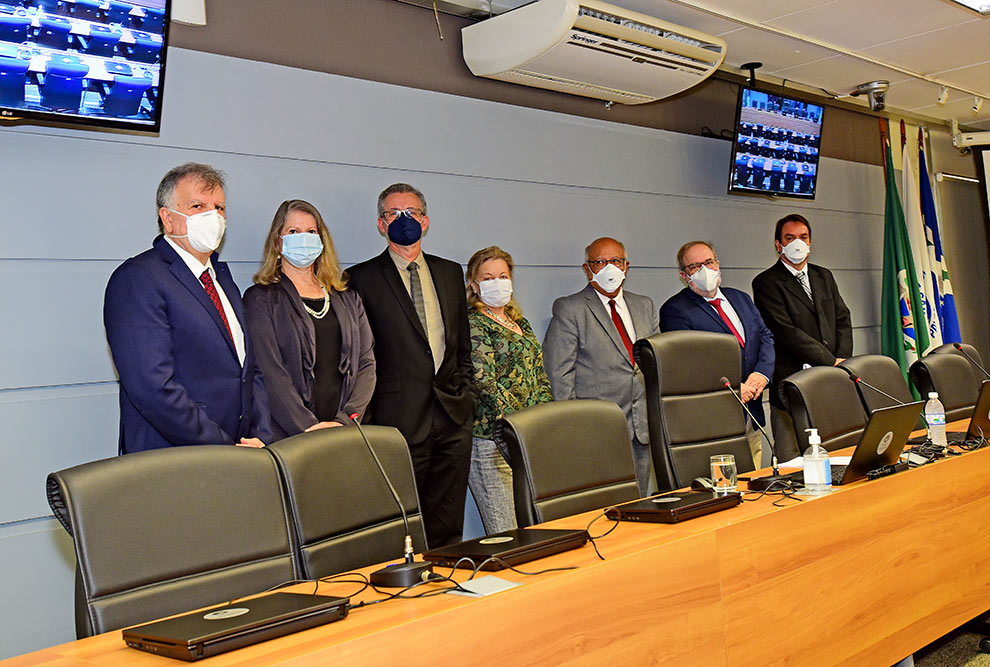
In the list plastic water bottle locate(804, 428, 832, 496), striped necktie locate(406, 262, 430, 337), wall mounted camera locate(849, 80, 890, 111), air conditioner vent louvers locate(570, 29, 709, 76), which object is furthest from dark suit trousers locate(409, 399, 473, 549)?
wall mounted camera locate(849, 80, 890, 111)

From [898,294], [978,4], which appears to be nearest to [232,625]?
[978,4]

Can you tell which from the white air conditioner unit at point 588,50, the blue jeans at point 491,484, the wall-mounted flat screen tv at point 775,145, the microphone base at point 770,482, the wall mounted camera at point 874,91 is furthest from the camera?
the wall mounted camera at point 874,91

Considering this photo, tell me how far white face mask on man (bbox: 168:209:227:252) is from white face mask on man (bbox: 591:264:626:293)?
199 centimetres

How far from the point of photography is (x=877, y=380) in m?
3.66

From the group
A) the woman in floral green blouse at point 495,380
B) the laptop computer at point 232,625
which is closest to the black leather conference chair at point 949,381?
the woman in floral green blouse at point 495,380

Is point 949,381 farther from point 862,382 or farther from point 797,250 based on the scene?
point 797,250

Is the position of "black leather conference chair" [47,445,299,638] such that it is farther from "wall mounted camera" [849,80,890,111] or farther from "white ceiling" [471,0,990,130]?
"wall mounted camera" [849,80,890,111]

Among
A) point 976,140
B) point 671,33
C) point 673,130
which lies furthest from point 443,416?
point 976,140

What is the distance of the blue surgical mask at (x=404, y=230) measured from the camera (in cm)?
370

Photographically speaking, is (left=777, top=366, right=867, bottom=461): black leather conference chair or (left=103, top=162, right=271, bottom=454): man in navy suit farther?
(left=777, top=366, right=867, bottom=461): black leather conference chair

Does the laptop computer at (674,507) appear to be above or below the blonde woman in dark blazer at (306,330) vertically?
below

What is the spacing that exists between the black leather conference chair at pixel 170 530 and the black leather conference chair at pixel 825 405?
1.76 m

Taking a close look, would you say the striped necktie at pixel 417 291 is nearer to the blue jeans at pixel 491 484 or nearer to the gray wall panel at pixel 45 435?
the blue jeans at pixel 491 484

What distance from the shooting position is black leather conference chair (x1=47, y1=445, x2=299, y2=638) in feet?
5.65
